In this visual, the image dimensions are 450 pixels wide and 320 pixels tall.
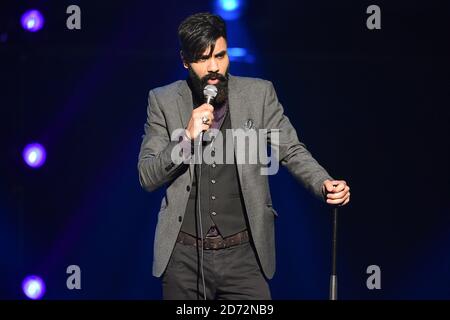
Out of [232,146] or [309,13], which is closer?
[232,146]

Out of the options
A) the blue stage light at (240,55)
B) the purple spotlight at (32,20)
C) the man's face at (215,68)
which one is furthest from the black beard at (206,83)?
the purple spotlight at (32,20)

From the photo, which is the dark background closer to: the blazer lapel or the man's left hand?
the blazer lapel

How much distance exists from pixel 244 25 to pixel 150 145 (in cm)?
187

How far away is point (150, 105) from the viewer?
3404 mm

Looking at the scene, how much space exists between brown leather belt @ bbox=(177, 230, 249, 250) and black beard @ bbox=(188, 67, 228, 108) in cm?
56

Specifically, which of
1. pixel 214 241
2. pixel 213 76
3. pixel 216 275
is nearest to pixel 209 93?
pixel 213 76

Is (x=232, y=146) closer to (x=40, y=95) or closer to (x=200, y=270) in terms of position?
(x=200, y=270)

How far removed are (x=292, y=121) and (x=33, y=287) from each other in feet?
6.69

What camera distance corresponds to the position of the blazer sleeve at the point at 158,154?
305cm

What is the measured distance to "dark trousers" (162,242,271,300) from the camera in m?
3.16

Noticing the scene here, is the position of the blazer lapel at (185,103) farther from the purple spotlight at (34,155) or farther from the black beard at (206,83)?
the purple spotlight at (34,155)

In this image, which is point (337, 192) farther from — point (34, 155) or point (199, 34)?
point (34, 155)

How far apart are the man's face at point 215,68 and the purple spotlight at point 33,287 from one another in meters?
2.46

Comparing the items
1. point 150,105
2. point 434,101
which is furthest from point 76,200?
point 434,101
